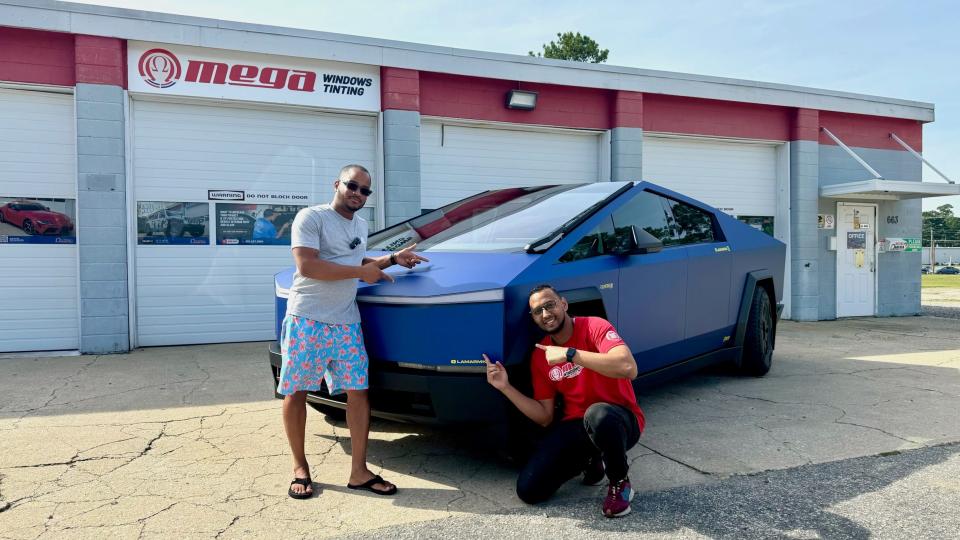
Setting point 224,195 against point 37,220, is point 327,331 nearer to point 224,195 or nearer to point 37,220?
point 224,195

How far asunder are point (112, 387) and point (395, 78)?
528 centimetres

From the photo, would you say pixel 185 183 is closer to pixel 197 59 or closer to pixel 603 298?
pixel 197 59

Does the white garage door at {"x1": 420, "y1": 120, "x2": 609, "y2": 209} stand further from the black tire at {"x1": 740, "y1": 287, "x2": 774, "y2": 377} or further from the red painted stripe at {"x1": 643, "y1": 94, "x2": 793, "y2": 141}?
the black tire at {"x1": 740, "y1": 287, "x2": 774, "y2": 377}

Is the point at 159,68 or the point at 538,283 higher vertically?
the point at 159,68

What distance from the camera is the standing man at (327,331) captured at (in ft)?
10.2

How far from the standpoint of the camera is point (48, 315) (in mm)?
7684

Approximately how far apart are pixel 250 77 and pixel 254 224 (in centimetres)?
190

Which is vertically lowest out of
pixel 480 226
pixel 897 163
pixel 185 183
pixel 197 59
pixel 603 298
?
pixel 603 298

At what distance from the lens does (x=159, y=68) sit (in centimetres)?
791

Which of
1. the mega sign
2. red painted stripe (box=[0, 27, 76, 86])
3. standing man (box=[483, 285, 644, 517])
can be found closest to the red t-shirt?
standing man (box=[483, 285, 644, 517])

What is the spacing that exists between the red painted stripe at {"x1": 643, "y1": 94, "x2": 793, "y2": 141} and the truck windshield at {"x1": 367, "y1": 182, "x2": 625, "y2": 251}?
6491 mm

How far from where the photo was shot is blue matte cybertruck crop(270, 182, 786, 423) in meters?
3.00

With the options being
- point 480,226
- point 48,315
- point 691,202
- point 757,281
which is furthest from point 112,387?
point 757,281

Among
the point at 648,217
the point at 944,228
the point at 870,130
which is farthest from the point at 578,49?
the point at 944,228
